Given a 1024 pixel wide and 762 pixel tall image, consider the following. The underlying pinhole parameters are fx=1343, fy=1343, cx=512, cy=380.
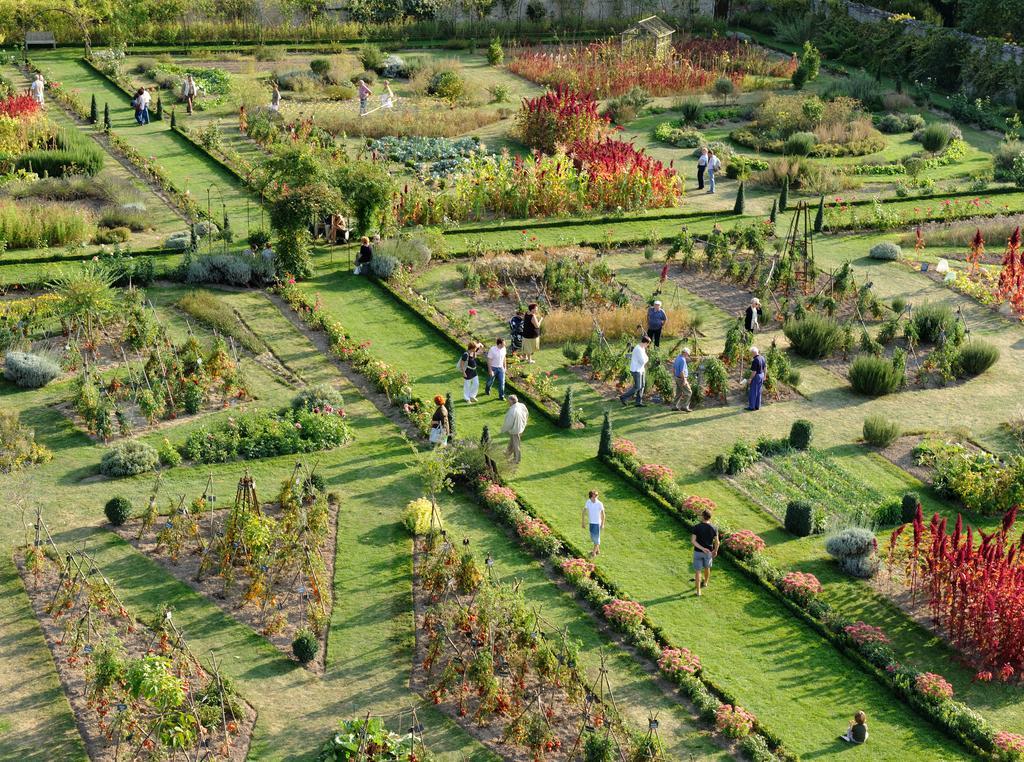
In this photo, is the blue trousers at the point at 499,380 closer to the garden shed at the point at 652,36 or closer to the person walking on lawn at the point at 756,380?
the person walking on lawn at the point at 756,380

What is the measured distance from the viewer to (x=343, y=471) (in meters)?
21.4

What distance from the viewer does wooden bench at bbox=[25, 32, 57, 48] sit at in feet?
168

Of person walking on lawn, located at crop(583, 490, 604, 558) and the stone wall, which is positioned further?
the stone wall

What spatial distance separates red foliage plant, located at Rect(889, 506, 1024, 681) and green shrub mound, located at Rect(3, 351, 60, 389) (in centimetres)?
1459

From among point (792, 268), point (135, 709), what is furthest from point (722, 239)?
point (135, 709)

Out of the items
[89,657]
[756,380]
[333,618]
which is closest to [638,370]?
[756,380]

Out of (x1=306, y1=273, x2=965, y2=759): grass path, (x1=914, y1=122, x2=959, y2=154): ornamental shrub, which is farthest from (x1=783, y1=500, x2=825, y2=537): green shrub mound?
(x1=914, y1=122, x2=959, y2=154): ornamental shrub

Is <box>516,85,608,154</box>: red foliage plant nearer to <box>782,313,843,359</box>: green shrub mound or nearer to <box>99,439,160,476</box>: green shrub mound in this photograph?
<box>782,313,843,359</box>: green shrub mound

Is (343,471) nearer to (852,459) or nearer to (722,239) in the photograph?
(852,459)

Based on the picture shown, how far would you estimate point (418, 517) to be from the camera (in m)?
19.5

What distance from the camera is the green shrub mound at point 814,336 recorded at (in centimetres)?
2623

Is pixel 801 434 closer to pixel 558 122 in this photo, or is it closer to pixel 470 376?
pixel 470 376

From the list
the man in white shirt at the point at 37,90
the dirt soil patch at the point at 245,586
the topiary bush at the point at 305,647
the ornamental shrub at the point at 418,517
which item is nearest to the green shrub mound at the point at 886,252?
the ornamental shrub at the point at 418,517

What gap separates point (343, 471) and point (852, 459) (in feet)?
27.7
